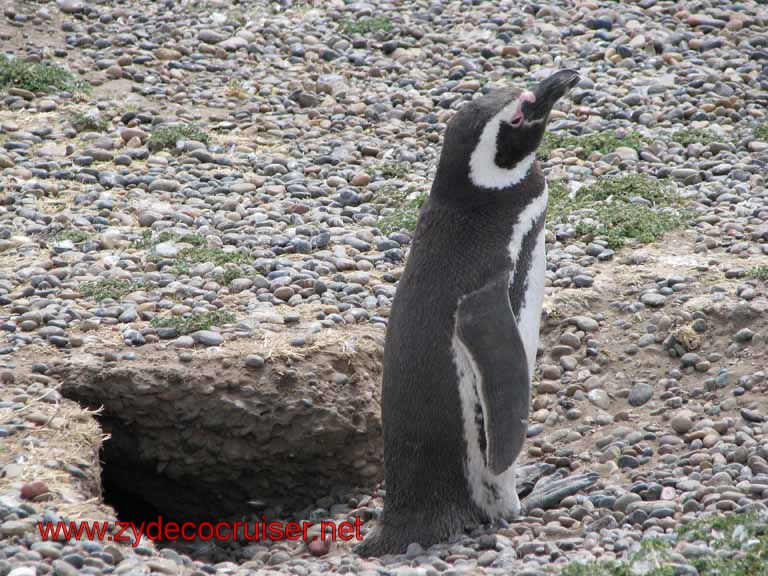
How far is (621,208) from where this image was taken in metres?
6.55

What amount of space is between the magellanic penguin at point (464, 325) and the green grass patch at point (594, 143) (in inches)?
121

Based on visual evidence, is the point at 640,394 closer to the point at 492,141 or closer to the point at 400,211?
the point at 492,141

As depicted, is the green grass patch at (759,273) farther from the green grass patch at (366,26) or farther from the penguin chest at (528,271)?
the green grass patch at (366,26)

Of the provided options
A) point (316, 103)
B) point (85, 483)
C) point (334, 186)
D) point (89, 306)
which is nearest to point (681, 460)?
point (85, 483)

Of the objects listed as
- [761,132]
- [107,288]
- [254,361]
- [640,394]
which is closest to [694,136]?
[761,132]

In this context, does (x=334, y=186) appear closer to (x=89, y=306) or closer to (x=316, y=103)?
(x=316, y=103)

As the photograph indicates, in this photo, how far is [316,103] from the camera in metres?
8.45

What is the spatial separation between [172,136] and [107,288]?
2.27 meters

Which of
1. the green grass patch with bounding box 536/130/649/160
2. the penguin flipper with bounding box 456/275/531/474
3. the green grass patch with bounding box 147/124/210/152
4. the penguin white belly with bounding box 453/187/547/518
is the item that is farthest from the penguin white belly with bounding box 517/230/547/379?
the green grass patch with bounding box 147/124/210/152

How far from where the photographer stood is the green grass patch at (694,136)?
7.39 meters

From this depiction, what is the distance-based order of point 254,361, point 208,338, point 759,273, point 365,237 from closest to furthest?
1. point 254,361
2. point 208,338
3. point 759,273
4. point 365,237

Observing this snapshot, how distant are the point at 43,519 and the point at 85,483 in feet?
1.72

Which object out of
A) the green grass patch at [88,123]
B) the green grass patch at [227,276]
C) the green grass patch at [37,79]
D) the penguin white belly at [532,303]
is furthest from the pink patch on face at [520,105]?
the green grass patch at [37,79]

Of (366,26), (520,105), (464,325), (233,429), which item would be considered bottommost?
(233,429)
